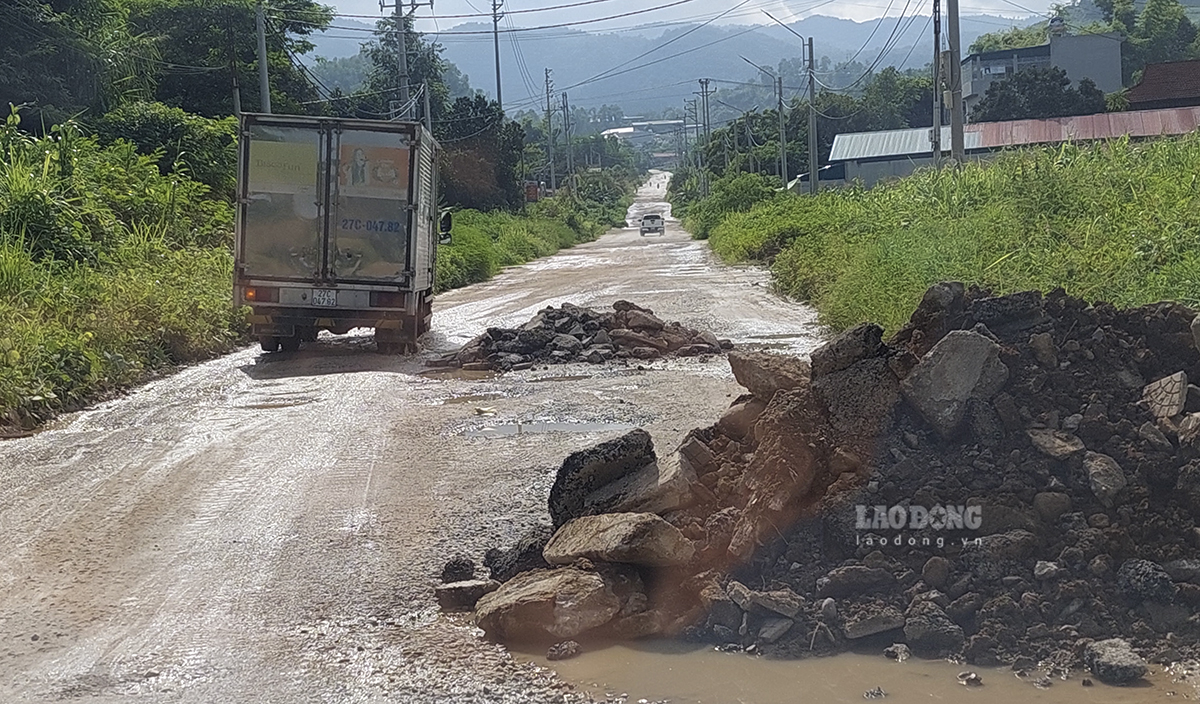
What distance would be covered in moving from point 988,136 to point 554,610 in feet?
183

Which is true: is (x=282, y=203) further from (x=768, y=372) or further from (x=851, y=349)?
(x=851, y=349)

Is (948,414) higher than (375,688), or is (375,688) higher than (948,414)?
(948,414)

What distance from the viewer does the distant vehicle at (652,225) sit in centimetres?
7631

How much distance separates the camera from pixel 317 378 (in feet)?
42.5

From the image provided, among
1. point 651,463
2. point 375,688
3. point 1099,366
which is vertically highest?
point 1099,366

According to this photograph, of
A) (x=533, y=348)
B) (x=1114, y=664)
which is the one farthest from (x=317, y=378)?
(x=1114, y=664)

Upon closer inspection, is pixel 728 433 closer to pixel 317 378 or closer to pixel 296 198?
pixel 317 378

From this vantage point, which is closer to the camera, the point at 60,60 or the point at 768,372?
the point at 768,372

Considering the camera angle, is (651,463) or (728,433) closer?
(651,463)

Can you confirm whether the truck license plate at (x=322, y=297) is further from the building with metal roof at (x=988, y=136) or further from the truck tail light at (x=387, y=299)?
the building with metal roof at (x=988, y=136)

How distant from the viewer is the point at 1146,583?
4.74 metres

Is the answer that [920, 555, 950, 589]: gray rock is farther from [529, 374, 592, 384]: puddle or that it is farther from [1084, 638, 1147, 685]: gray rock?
[529, 374, 592, 384]: puddle

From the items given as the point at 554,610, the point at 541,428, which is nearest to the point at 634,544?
the point at 554,610

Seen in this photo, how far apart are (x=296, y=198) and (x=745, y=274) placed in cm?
1754
